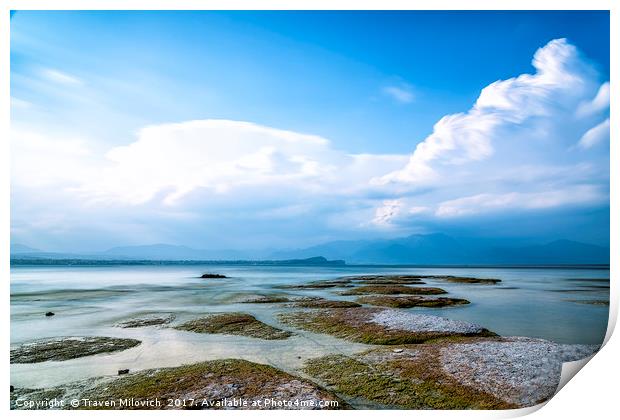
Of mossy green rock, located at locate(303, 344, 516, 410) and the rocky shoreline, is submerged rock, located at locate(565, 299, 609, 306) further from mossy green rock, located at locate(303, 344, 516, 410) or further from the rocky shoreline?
mossy green rock, located at locate(303, 344, 516, 410)

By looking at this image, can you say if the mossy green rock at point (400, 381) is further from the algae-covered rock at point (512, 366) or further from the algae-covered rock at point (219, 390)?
the algae-covered rock at point (219, 390)

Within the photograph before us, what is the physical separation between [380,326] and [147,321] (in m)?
12.0

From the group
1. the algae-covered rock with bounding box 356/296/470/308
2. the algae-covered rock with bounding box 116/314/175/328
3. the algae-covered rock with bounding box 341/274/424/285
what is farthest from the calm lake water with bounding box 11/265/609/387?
the algae-covered rock with bounding box 341/274/424/285

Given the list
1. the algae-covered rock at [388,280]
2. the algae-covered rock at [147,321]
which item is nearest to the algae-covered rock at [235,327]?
the algae-covered rock at [147,321]

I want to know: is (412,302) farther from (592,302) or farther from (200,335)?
(200,335)

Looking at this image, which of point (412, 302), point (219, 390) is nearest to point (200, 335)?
point (219, 390)

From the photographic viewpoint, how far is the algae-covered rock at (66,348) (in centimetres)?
1240

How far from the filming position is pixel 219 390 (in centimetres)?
932

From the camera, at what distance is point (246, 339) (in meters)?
14.6

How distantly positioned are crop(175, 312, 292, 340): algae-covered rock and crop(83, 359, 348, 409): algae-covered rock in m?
4.62

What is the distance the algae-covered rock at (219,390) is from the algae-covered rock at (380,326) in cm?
513

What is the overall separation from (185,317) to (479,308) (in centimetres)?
1842

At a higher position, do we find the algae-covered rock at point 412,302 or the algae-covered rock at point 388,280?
the algae-covered rock at point 412,302

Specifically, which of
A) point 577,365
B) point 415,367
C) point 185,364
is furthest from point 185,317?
point 577,365
